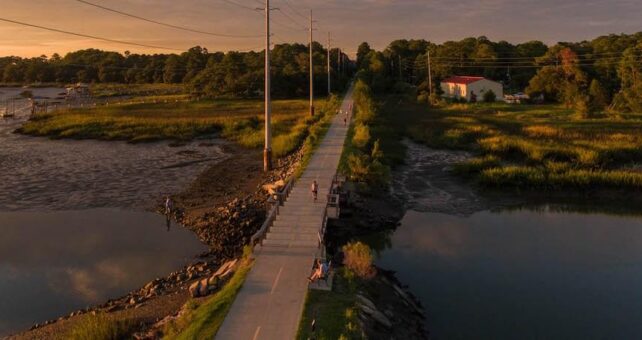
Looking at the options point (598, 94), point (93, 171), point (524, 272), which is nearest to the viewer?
point (524, 272)

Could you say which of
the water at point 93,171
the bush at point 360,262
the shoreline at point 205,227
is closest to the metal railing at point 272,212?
the shoreline at point 205,227

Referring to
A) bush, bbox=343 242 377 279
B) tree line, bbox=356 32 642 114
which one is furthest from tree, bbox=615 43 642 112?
bush, bbox=343 242 377 279

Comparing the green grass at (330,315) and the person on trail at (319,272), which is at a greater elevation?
the person on trail at (319,272)

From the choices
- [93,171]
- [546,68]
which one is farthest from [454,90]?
[93,171]

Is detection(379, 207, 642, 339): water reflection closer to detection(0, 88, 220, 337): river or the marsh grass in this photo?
the marsh grass

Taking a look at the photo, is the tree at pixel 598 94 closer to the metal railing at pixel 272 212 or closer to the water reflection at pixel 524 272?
the water reflection at pixel 524 272

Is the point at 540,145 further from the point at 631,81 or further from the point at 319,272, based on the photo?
the point at 631,81
